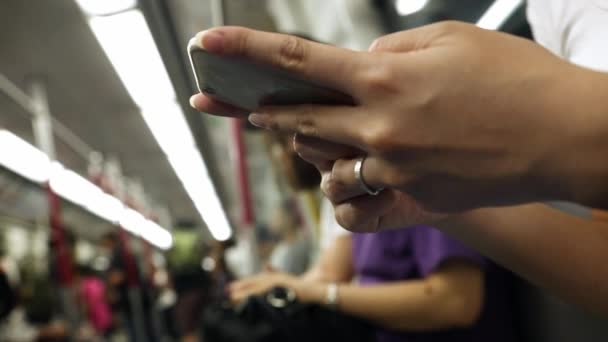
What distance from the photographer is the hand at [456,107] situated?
0.28 m

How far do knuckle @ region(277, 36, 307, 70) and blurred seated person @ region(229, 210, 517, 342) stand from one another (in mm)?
519

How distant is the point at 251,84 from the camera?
327 mm

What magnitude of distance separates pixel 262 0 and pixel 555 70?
235cm

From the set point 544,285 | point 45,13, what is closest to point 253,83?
point 544,285

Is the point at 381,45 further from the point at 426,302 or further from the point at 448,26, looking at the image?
the point at 426,302

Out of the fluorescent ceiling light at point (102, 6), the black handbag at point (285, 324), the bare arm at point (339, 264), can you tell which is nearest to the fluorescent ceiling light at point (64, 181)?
the fluorescent ceiling light at point (102, 6)

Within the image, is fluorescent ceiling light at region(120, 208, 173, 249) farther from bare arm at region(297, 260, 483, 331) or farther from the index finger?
the index finger

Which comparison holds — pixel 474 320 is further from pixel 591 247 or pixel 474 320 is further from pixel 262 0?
pixel 262 0

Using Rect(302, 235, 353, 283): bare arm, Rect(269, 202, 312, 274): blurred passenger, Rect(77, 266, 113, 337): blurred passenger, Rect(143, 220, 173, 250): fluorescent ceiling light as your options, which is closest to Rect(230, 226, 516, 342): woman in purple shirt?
Rect(302, 235, 353, 283): bare arm

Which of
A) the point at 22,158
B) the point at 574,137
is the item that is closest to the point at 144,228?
the point at 22,158

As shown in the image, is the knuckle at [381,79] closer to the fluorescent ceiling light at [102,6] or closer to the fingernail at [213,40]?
the fingernail at [213,40]

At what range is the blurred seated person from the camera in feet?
2.41

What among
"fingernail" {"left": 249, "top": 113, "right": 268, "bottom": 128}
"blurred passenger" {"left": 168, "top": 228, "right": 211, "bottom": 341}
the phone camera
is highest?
the phone camera

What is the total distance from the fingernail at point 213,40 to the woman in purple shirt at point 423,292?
548 millimetres
